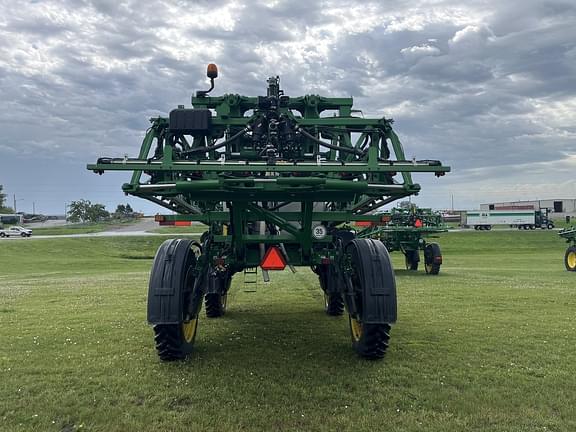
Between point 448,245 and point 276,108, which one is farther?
point 448,245

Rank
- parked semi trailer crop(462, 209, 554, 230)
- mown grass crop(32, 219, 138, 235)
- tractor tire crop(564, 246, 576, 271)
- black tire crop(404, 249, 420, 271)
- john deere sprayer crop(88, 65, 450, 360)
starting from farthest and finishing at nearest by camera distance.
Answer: parked semi trailer crop(462, 209, 554, 230)
mown grass crop(32, 219, 138, 235)
tractor tire crop(564, 246, 576, 271)
black tire crop(404, 249, 420, 271)
john deere sprayer crop(88, 65, 450, 360)

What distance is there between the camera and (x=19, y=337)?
653cm

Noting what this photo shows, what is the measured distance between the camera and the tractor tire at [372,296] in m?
4.81

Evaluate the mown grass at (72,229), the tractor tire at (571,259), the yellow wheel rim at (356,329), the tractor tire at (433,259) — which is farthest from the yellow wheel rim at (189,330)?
the mown grass at (72,229)

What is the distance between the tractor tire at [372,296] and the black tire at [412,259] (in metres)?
14.3

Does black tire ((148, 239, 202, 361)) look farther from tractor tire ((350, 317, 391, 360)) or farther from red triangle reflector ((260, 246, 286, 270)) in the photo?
tractor tire ((350, 317, 391, 360))

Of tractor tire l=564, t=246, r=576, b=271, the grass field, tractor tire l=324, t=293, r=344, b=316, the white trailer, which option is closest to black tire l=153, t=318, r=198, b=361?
the grass field

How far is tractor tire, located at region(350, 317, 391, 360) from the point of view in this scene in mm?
5035

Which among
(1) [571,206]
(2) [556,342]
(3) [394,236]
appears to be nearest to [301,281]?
(3) [394,236]

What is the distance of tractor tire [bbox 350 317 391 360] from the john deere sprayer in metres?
0.01

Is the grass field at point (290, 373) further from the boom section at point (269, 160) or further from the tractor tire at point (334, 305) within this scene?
the boom section at point (269, 160)

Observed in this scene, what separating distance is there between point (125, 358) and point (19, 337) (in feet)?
6.57

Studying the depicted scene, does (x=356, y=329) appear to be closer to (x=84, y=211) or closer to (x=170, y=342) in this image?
(x=170, y=342)

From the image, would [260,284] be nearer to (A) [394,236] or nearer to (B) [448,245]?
(A) [394,236]
